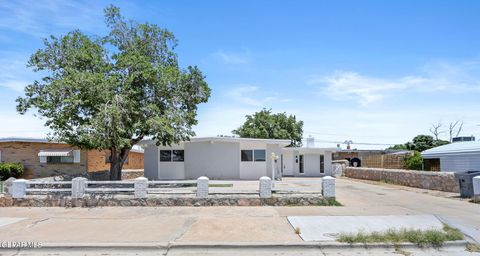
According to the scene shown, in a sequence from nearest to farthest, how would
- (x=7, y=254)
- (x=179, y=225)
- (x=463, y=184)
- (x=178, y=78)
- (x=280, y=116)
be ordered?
(x=7, y=254), (x=179, y=225), (x=463, y=184), (x=178, y=78), (x=280, y=116)

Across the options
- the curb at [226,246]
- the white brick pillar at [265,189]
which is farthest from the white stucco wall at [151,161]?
the curb at [226,246]

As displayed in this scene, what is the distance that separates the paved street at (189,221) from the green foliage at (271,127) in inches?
1259

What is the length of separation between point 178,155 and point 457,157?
55.7ft

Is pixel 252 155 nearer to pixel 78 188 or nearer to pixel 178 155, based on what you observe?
pixel 178 155

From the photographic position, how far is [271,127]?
4831 cm

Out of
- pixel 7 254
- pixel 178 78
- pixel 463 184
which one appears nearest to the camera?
pixel 7 254

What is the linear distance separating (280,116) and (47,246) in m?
42.2

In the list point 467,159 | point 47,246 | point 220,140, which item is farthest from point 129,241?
point 467,159

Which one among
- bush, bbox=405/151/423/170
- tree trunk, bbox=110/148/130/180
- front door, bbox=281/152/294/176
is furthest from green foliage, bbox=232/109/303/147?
tree trunk, bbox=110/148/130/180

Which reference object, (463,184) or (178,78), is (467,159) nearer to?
(463,184)

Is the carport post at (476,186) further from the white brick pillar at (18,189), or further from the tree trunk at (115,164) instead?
the white brick pillar at (18,189)

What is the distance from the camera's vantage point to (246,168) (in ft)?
83.9

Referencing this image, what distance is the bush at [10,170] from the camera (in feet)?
78.7

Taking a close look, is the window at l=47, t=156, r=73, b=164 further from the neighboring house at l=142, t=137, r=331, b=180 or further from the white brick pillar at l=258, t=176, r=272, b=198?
the white brick pillar at l=258, t=176, r=272, b=198
